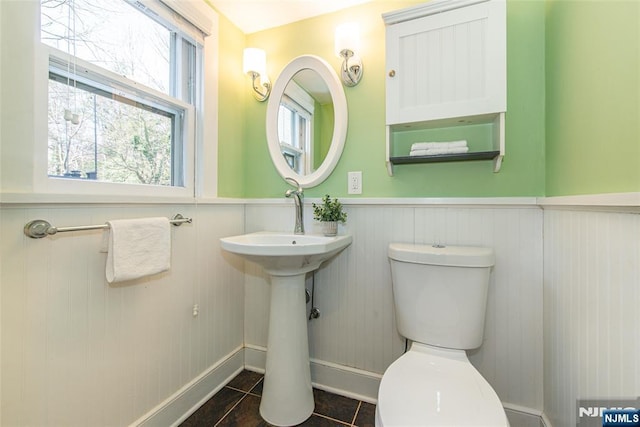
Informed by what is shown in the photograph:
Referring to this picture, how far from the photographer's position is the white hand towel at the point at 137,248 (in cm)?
93

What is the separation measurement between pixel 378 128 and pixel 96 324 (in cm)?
146

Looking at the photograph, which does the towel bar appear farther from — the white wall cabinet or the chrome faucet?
the white wall cabinet

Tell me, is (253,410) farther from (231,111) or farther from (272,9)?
(272,9)

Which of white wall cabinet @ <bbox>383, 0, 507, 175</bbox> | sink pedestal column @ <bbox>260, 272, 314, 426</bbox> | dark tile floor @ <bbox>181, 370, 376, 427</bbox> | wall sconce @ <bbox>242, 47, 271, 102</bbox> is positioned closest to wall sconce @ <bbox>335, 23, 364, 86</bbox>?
white wall cabinet @ <bbox>383, 0, 507, 175</bbox>

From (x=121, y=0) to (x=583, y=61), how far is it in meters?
1.72

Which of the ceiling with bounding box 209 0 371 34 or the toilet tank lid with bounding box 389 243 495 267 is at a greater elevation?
the ceiling with bounding box 209 0 371 34

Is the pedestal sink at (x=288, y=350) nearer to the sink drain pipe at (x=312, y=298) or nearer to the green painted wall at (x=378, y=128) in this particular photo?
the sink drain pipe at (x=312, y=298)

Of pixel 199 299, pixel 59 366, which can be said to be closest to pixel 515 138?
pixel 199 299

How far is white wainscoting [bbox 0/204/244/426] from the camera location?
78 centimetres

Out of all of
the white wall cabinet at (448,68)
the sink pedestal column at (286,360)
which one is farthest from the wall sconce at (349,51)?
the sink pedestal column at (286,360)

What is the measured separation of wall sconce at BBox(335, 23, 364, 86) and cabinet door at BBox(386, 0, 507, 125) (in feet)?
0.58

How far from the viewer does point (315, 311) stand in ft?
5.05

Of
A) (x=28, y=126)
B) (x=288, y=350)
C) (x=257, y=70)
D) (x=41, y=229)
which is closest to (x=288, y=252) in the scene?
(x=288, y=350)

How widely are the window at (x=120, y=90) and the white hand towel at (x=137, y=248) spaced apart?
243mm
